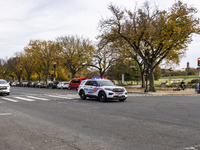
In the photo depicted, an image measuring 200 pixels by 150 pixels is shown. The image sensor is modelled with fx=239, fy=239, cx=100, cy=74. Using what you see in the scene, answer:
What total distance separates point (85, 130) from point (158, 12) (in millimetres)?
30489

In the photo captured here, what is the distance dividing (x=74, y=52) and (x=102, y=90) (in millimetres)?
39035

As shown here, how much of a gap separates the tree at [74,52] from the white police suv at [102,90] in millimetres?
34116

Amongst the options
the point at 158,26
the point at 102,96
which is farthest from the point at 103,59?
the point at 102,96

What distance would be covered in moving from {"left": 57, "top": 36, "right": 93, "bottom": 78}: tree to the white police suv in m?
34.1

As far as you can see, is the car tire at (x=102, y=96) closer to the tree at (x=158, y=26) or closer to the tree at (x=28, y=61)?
the tree at (x=158, y=26)

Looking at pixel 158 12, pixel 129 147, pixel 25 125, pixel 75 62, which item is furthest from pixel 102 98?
pixel 75 62

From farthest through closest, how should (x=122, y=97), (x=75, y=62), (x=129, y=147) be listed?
(x=75, y=62) → (x=122, y=97) → (x=129, y=147)

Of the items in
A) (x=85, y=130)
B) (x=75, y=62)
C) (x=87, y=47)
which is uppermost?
(x=87, y=47)

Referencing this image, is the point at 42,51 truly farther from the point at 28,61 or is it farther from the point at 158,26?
the point at 158,26

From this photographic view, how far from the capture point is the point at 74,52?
5600 cm

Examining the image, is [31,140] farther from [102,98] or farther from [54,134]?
[102,98]

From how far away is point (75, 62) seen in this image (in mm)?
53875

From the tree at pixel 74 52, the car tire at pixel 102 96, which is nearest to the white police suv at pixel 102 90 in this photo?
the car tire at pixel 102 96

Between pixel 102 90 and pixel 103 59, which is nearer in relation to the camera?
pixel 102 90
